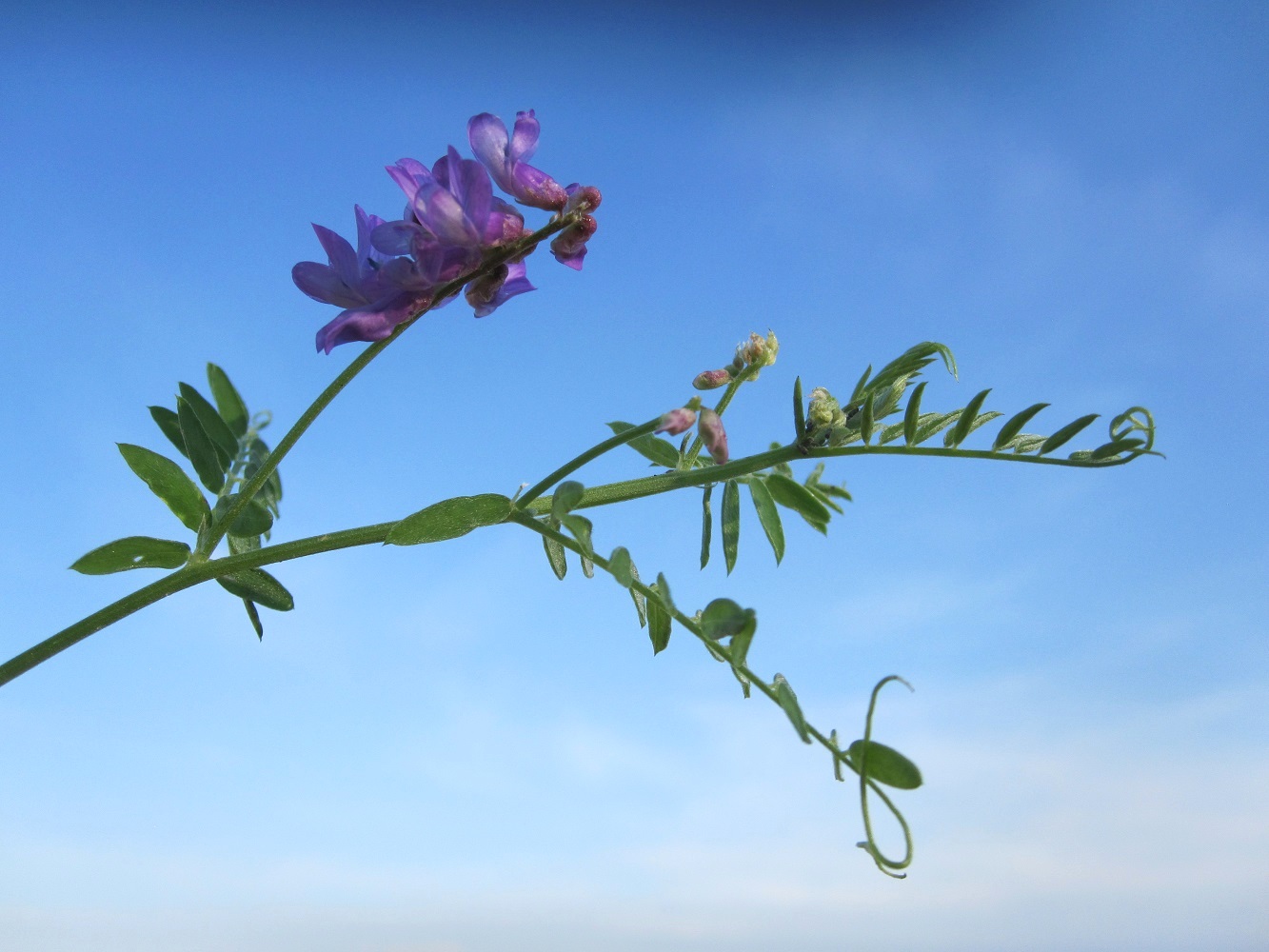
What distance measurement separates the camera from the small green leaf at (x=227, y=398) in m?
1.51

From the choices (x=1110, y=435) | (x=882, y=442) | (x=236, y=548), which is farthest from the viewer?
(x=236, y=548)

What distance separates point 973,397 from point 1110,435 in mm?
163

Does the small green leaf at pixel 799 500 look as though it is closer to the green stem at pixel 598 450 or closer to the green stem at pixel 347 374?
the green stem at pixel 598 450

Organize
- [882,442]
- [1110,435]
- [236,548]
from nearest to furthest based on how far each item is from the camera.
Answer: [1110,435]
[882,442]
[236,548]

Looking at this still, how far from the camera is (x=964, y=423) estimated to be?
127 centimetres

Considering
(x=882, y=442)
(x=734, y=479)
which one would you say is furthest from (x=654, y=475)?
(x=882, y=442)

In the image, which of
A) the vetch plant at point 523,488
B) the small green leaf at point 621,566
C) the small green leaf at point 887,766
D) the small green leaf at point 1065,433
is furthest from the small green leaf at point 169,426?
the small green leaf at point 1065,433

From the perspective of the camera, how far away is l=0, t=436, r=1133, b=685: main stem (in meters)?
1.22

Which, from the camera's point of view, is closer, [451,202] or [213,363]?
[451,202]

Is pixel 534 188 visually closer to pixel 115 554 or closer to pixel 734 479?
pixel 734 479

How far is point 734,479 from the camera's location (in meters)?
1.35

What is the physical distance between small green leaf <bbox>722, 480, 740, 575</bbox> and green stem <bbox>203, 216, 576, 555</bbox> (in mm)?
405

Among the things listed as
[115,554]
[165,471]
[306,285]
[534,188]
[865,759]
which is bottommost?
[865,759]

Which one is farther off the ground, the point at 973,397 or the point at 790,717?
the point at 973,397
